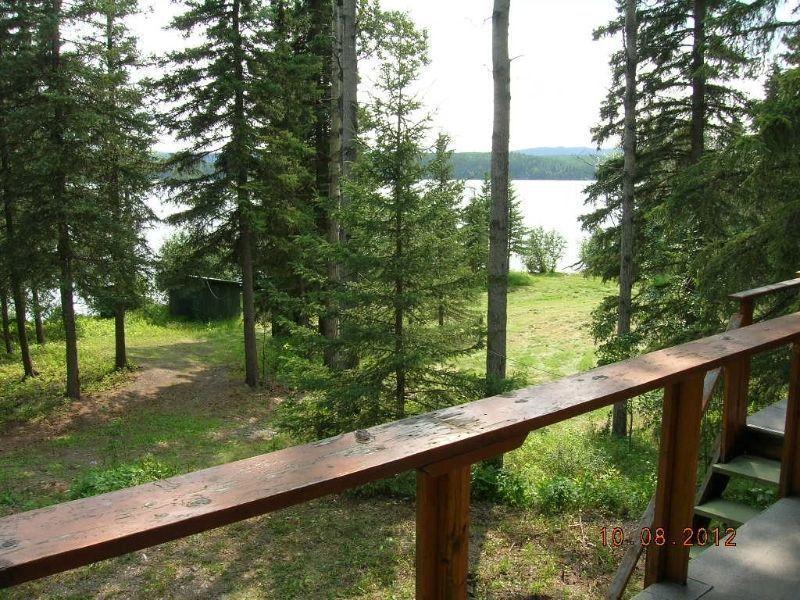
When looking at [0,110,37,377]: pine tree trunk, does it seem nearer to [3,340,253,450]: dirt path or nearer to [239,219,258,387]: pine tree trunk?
[3,340,253,450]: dirt path

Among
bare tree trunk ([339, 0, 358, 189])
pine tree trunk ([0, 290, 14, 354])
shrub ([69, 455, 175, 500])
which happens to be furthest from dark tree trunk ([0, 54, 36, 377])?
bare tree trunk ([339, 0, 358, 189])

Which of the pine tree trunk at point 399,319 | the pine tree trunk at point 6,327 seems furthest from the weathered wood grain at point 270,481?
the pine tree trunk at point 6,327

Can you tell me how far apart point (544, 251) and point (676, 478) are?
44.7 metres

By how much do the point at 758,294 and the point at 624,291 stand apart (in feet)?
31.5

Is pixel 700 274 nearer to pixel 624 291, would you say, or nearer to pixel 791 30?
pixel 791 30

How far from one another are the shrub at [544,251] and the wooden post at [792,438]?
135 ft

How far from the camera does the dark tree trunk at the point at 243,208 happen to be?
15250mm

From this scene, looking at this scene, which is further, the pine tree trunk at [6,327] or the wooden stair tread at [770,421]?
the pine tree trunk at [6,327]

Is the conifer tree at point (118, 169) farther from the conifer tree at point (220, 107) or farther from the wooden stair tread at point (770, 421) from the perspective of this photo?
the wooden stair tread at point (770, 421)

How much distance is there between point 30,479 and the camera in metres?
10.4

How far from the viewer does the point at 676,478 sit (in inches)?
75.7

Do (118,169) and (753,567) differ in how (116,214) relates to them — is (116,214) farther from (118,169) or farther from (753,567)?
(753,567)

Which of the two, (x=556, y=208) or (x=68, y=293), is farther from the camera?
(x=556, y=208)

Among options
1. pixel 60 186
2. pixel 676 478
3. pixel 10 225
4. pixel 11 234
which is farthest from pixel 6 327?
pixel 676 478
